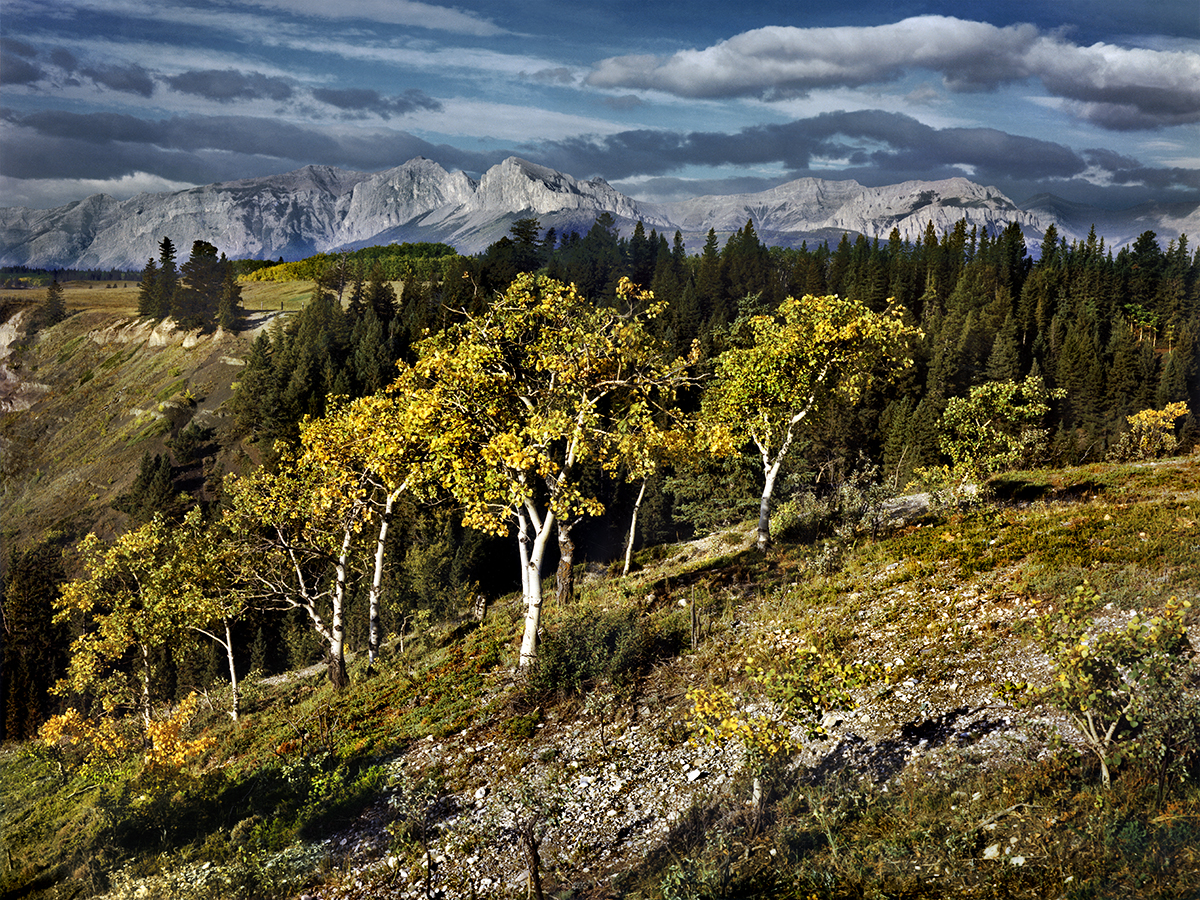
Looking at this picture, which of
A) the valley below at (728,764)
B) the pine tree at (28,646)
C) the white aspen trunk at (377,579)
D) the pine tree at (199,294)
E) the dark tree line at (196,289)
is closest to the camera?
the valley below at (728,764)

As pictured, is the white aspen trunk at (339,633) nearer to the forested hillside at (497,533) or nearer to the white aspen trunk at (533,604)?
the forested hillside at (497,533)

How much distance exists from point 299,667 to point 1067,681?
4913cm

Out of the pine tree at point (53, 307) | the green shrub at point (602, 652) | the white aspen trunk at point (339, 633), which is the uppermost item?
the pine tree at point (53, 307)

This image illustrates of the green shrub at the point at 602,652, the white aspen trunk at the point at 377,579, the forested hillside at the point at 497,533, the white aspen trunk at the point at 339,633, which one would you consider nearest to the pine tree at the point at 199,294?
the forested hillside at the point at 497,533

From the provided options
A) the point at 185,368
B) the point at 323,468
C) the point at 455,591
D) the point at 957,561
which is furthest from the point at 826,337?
the point at 185,368

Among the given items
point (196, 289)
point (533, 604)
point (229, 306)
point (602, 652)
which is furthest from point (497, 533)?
point (196, 289)

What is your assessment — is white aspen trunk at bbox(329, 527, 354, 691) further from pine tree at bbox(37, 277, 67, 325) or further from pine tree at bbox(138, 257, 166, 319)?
pine tree at bbox(37, 277, 67, 325)

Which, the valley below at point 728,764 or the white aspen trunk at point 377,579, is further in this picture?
the white aspen trunk at point 377,579

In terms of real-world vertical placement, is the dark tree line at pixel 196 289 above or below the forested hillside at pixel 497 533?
above

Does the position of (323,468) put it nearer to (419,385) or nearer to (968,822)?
(419,385)

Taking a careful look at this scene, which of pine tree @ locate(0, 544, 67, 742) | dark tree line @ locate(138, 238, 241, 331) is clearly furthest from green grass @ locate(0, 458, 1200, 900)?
dark tree line @ locate(138, 238, 241, 331)

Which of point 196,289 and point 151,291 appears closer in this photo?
point 196,289

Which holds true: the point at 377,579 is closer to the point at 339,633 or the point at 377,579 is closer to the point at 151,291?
the point at 339,633

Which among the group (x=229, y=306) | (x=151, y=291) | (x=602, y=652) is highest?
(x=151, y=291)
